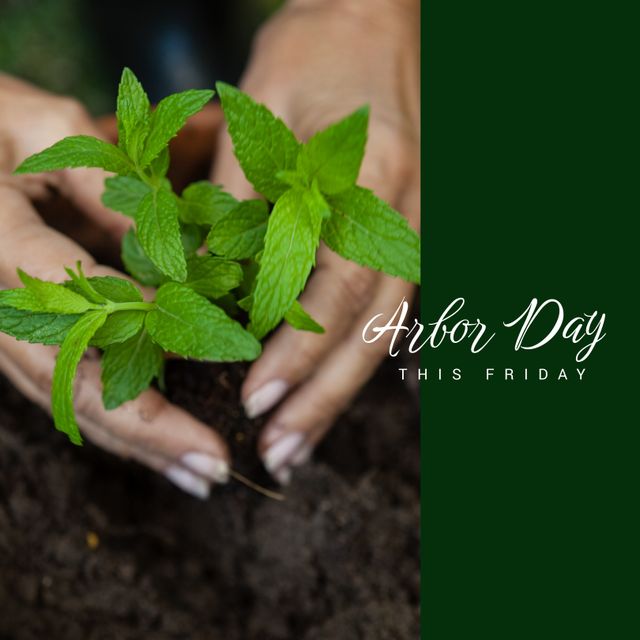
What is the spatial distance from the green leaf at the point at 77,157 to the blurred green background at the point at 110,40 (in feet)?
4.06

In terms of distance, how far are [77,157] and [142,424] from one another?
454mm

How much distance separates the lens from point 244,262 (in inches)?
35.4

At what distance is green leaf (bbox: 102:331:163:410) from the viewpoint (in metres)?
0.87

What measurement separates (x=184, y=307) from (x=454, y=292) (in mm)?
434

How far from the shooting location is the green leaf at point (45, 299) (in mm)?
762

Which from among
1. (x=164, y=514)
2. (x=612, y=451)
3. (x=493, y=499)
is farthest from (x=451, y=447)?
(x=164, y=514)

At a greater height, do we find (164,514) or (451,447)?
(451,447)

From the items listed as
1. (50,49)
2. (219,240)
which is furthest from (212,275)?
(50,49)

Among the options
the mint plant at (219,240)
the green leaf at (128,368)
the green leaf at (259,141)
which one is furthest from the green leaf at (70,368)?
the green leaf at (259,141)

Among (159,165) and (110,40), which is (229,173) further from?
(110,40)

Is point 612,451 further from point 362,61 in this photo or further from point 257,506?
point 362,61

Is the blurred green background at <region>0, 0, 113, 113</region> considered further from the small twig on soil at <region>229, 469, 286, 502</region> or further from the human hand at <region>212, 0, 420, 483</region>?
the small twig on soil at <region>229, 469, 286, 502</region>

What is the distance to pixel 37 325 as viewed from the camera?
79cm

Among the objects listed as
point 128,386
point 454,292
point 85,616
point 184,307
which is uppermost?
point 454,292
